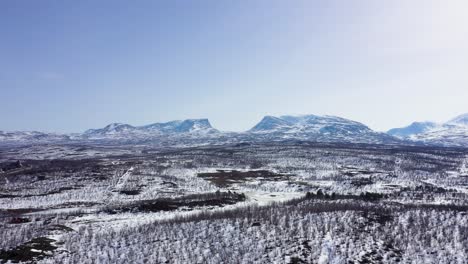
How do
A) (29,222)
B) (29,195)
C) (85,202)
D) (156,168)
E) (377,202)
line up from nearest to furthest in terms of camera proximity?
1. (29,222)
2. (377,202)
3. (85,202)
4. (29,195)
5. (156,168)

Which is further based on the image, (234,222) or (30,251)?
(234,222)

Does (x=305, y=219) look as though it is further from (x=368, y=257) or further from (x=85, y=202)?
(x=85, y=202)

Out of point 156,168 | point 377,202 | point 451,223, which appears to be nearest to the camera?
point 451,223

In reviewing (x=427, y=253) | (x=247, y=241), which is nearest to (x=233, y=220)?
(x=247, y=241)

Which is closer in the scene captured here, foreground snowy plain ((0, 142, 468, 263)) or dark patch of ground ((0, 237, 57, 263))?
dark patch of ground ((0, 237, 57, 263))

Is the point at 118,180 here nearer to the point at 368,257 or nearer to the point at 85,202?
the point at 85,202

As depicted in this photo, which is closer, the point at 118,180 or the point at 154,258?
the point at 154,258

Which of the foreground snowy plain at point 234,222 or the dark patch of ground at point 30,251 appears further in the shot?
the foreground snowy plain at point 234,222

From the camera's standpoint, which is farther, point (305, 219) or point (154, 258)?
point (305, 219)

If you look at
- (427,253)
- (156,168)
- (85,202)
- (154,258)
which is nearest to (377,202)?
(427,253)
